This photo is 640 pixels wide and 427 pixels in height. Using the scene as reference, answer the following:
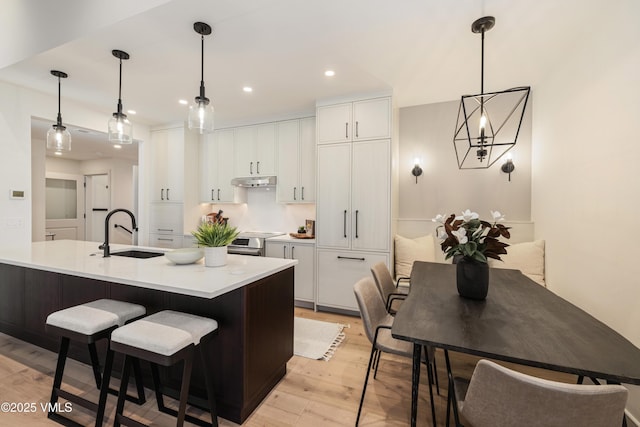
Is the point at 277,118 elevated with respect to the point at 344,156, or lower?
elevated

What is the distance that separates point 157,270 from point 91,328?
0.45 meters

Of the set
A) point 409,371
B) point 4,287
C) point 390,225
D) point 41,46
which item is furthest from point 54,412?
point 390,225

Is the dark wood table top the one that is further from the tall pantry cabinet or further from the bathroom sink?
the bathroom sink

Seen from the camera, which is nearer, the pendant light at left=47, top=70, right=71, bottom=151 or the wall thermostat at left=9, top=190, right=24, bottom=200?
the pendant light at left=47, top=70, right=71, bottom=151

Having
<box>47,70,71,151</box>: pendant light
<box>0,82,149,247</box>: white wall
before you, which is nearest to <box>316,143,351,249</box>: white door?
<box>47,70,71,151</box>: pendant light

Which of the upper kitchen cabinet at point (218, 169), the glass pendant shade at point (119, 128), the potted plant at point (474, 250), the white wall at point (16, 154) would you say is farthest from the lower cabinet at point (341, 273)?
the white wall at point (16, 154)

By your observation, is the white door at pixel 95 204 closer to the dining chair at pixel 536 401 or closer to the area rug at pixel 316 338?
the area rug at pixel 316 338

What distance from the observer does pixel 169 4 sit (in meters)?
1.84

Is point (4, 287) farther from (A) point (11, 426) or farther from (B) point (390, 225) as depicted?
(B) point (390, 225)

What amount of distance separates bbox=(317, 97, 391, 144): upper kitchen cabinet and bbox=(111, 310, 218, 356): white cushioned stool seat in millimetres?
2596

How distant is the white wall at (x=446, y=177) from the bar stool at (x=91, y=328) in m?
3.16

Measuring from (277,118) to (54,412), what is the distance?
12.1ft

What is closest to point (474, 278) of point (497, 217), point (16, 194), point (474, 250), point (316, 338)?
point (474, 250)

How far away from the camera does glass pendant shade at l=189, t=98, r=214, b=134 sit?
2.09 m
